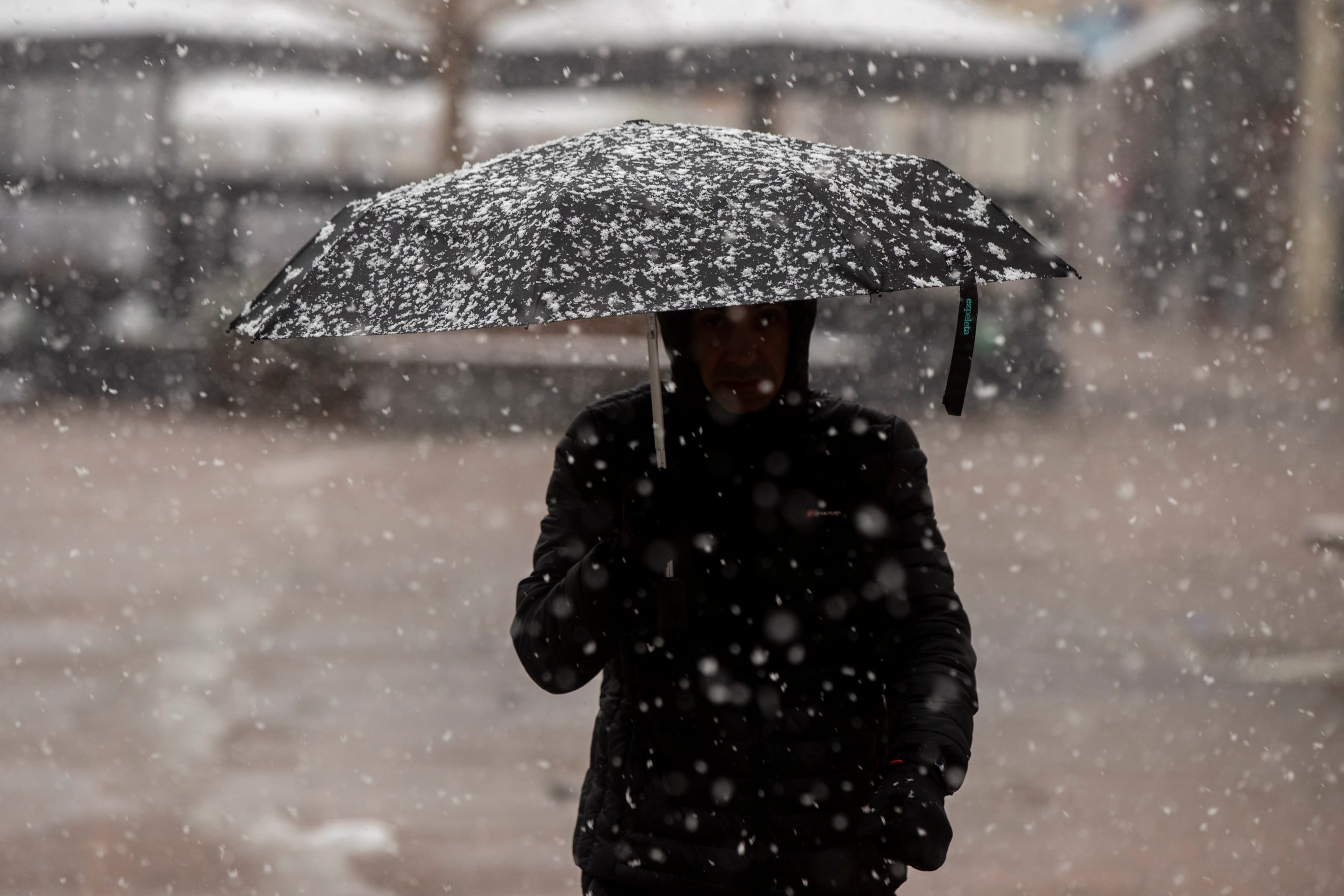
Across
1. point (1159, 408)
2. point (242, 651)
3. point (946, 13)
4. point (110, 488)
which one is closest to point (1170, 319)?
point (1159, 408)

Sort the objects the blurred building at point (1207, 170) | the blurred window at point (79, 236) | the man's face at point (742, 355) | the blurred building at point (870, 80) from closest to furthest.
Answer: the man's face at point (742, 355) → the blurred building at point (870, 80) → the blurred window at point (79, 236) → the blurred building at point (1207, 170)

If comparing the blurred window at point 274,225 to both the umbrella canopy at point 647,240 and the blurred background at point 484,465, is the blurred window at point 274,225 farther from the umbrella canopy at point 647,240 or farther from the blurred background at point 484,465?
the umbrella canopy at point 647,240

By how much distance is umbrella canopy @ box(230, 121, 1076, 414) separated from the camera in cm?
179

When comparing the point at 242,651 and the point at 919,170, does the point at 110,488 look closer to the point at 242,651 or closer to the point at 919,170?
the point at 242,651

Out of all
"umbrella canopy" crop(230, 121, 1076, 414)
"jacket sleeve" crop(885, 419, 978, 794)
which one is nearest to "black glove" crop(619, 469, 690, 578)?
"umbrella canopy" crop(230, 121, 1076, 414)

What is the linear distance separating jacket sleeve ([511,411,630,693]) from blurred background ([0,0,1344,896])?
7.18 ft

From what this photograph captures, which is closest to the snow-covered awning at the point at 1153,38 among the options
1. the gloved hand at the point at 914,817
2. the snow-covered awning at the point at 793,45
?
the snow-covered awning at the point at 793,45

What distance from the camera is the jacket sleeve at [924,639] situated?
1971 millimetres

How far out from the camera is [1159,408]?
55.2 ft

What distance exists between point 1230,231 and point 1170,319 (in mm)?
2603

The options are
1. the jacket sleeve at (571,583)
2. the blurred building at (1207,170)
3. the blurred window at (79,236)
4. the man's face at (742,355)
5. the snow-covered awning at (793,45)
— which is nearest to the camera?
the jacket sleeve at (571,583)

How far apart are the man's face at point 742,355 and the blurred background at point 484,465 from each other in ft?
7.87

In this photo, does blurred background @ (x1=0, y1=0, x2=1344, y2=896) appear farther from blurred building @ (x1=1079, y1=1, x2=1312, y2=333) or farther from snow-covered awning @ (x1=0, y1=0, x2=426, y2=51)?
blurred building @ (x1=1079, y1=1, x2=1312, y2=333)

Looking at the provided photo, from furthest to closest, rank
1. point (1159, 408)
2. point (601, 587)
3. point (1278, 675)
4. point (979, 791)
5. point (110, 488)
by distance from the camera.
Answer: point (1159, 408), point (110, 488), point (1278, 675), point (979, 791), point (601, 587)
